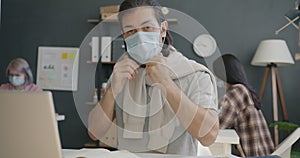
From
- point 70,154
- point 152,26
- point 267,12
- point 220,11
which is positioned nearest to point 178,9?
point 220,11

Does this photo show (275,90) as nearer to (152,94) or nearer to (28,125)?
(152,94)

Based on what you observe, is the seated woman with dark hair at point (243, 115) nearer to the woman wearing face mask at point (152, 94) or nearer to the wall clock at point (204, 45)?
the wall clock at point (204, 45)

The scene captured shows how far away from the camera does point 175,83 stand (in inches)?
53.6

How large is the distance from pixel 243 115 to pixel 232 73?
35 cm

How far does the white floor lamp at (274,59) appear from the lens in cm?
379

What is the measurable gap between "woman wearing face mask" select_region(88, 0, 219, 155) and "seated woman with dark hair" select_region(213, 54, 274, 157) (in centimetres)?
161

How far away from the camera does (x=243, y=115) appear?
305 centimetres

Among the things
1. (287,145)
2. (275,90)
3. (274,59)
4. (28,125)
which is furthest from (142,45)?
(275,90)

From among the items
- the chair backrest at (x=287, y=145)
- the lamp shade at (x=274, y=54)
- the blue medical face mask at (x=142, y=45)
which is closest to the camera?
the blue medical face mask at (x=142, y=45)

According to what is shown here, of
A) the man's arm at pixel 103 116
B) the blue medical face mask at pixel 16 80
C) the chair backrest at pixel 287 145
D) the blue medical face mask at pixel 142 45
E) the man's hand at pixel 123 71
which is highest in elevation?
the blue medical face mask at pixel 142 45

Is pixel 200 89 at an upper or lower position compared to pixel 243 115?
upper

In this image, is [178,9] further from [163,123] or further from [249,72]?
[163,123]

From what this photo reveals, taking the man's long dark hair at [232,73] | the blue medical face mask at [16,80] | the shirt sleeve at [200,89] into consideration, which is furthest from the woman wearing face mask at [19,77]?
the shirt sleeve at [200,89]

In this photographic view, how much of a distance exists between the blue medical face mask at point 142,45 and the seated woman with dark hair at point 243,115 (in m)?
1.68
